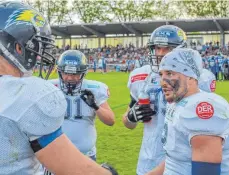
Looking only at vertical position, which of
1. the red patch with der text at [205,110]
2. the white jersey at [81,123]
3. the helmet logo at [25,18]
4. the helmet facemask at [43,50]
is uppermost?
the helmet logo at [25,18]

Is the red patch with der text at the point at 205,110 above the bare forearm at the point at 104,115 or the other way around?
above

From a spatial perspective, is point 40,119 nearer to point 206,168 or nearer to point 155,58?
point 206,168

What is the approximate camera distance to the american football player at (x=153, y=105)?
12.3 feet

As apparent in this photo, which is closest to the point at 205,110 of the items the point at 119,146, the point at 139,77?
the point at 139,77

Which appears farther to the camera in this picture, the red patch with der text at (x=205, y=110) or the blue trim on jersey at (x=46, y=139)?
the red patch with der text at (x=205, y=110)

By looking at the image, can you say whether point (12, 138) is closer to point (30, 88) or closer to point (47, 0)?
point (30, 88)

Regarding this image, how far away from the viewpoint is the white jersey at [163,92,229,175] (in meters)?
2.33

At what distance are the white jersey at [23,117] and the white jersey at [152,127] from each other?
204cm

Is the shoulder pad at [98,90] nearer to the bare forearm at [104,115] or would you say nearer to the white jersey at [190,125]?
the bare forearm at [104,115]

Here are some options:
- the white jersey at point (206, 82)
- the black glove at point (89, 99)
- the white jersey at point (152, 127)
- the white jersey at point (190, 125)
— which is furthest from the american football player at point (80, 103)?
the white jersey at point (190, 125)

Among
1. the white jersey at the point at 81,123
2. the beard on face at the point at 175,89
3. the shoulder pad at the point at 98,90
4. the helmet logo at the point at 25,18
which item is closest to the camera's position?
the helmet logo at the point at 25,18

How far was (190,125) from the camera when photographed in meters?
2.37

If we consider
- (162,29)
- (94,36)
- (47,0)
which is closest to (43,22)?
(162,29)

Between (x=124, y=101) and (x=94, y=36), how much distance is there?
29505mm
